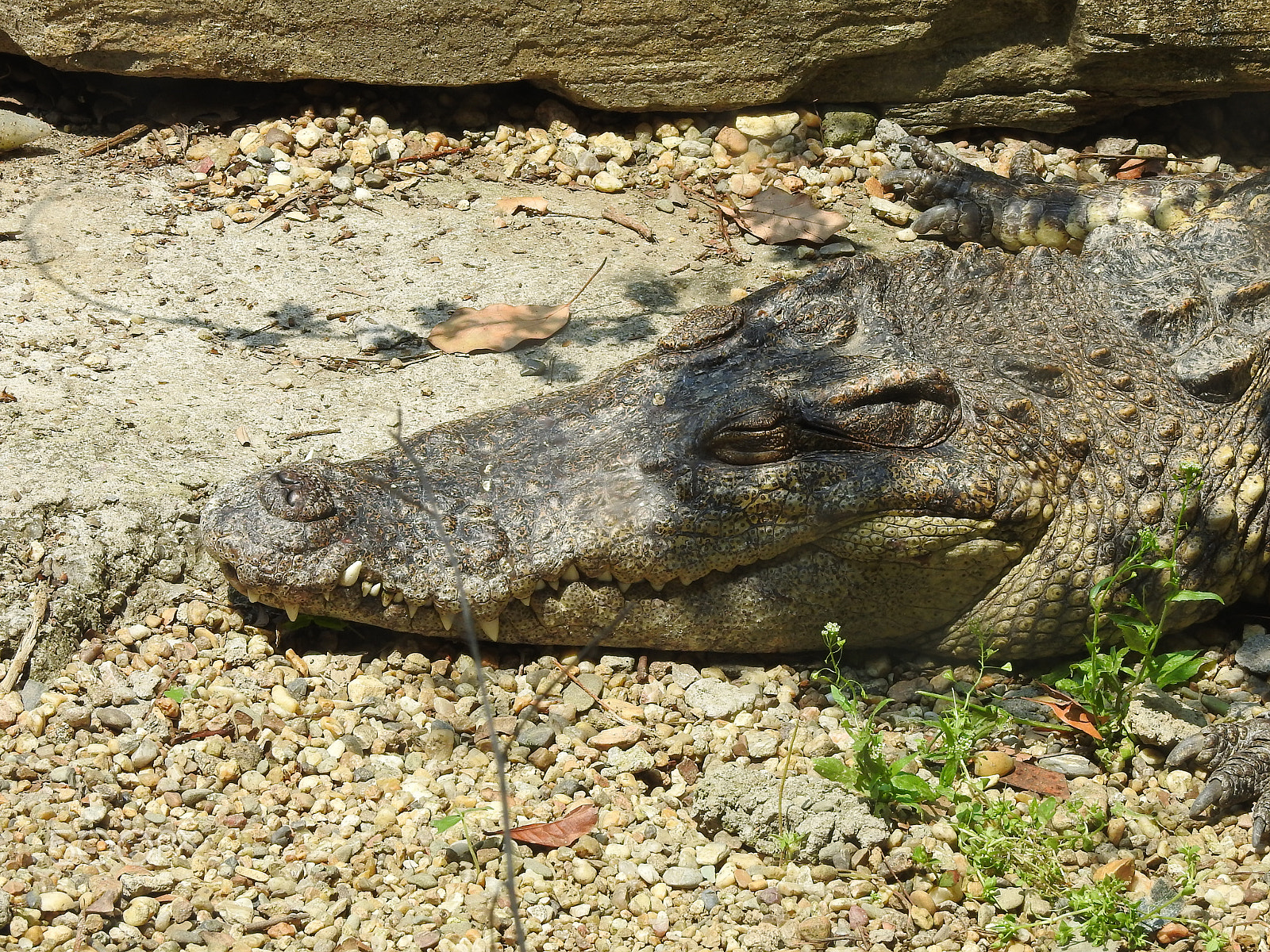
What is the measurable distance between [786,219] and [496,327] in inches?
64.2

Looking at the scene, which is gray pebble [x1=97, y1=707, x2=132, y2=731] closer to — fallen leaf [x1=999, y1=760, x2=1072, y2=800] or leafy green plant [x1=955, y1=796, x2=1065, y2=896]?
leafy green plant [x1=955, y1=796, x2=1065, y2=896]

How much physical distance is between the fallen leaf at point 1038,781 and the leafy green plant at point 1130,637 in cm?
24

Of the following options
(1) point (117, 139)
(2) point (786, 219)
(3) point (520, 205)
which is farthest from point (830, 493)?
(1) point (117, 139)

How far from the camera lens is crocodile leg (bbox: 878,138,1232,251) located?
18.2ft

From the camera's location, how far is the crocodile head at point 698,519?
3434mm

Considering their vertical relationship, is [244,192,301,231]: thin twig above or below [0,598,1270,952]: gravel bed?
above

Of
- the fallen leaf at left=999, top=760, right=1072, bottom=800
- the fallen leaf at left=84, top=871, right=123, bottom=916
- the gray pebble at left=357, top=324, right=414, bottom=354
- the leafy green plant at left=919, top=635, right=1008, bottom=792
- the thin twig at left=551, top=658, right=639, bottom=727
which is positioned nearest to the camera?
the fallen leaf at left=84, top=871, right=123, bottom=916

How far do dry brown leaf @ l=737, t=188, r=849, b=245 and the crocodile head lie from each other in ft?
6.61

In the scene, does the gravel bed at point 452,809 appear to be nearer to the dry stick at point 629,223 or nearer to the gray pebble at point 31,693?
the gray pebble at point 31,693

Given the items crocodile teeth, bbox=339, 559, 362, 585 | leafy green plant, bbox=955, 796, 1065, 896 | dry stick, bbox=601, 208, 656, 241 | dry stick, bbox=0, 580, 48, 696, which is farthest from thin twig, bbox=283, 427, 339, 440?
leafy green plant, bbox=955, 796, 1065, 896

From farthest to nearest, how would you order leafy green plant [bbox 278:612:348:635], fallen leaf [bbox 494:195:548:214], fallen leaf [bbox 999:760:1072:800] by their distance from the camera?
1. fallen leaf [bbox 494:195:548:214]
2. leafy green plant [bbox 278:612:348:635]
3. fallen leaf [bbox 999:760:1072:800]

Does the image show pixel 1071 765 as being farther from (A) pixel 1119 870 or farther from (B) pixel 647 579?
(B) pixel 647 579

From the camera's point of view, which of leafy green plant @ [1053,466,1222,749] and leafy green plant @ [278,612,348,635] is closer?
leafy green plant @ [1053,466,1222,749]

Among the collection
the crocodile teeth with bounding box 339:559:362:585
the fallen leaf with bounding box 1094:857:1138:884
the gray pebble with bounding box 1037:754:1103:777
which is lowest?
the gray pebble with bounding box 1037:754:1103:777
